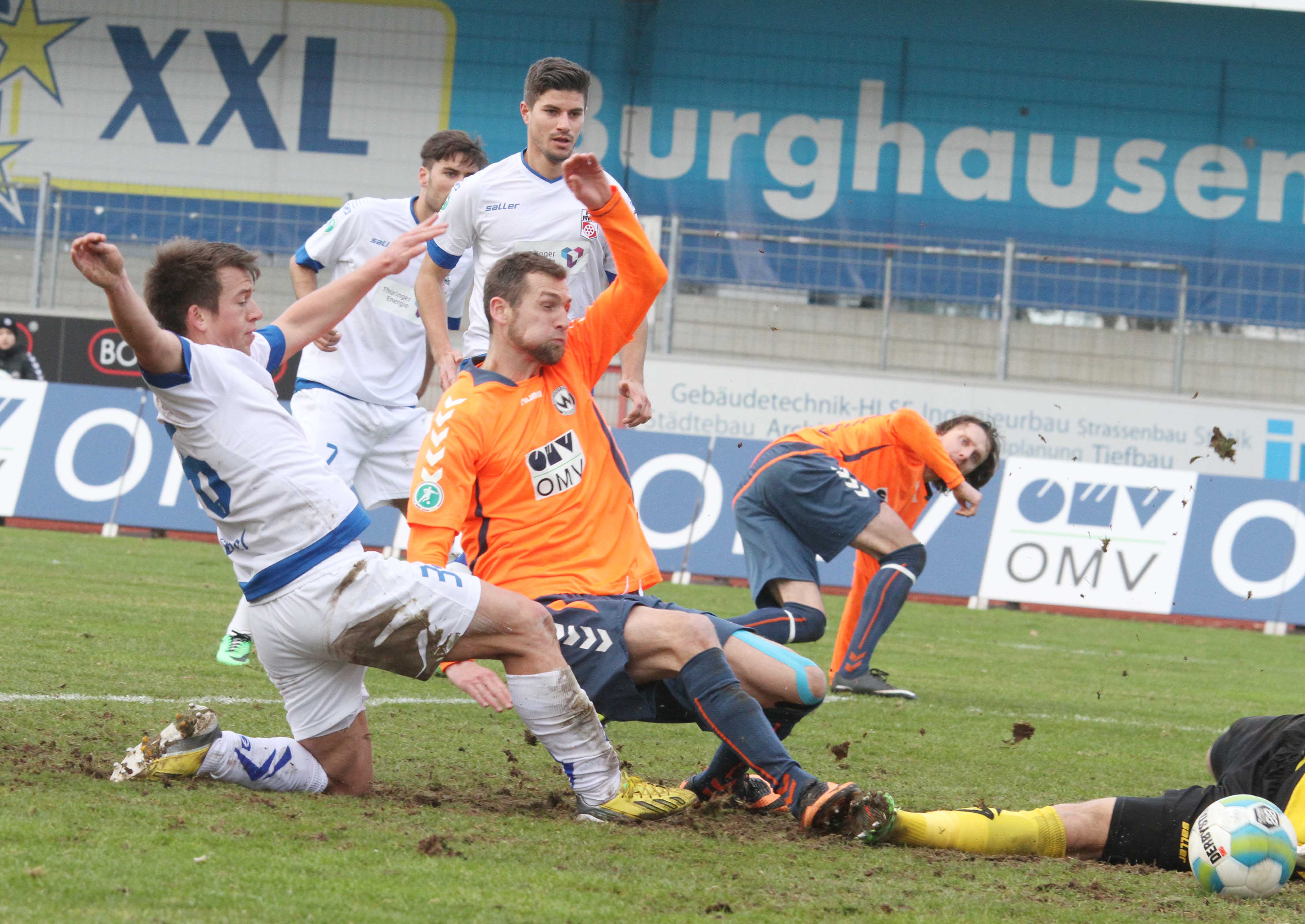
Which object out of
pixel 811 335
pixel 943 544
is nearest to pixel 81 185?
pixel 811 335

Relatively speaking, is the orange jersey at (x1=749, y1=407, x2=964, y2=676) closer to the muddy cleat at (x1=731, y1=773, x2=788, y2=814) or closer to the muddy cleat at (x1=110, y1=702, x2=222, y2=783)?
the muddy cleat at (x1=731, y1=773, x2=788, y2=814)

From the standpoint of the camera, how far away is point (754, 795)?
414 centimetres

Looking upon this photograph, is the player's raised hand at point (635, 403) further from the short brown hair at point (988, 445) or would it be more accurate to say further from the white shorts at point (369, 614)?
the short brown hair at point (988, 445)

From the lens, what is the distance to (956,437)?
7066 millimetres

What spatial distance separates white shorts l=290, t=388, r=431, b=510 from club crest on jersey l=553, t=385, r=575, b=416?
2698 mm

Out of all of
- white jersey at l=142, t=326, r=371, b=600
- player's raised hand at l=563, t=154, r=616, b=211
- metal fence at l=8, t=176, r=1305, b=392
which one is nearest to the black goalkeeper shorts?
white jersey at l=142, t=326, r=371, b=600

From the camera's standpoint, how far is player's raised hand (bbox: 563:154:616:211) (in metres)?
4.27

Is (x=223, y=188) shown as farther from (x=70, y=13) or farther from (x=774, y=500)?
(x=774, y=500)

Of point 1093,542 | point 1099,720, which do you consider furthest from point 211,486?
point 1093,542

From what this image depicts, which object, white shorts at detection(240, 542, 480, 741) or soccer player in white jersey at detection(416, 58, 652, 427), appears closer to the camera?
white shorts at detection(240, 542, 480, 741)

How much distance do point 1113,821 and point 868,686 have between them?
3269 millimetres

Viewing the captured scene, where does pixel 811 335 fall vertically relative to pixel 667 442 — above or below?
above

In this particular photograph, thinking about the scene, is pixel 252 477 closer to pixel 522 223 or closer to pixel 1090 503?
pixel 522 223

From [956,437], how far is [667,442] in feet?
21.0
